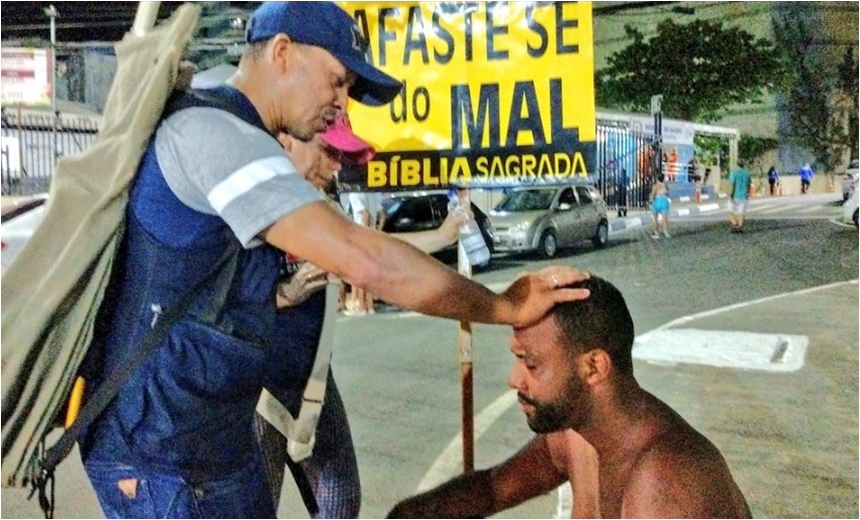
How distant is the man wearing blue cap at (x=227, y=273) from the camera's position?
4.34 feet

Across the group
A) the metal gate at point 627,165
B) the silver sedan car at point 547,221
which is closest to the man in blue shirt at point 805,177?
the metal gate at point 627,165

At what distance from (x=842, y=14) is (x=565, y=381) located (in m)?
3.57

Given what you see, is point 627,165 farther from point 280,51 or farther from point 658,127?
point 280,51

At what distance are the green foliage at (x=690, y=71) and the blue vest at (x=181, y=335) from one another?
11.5ft

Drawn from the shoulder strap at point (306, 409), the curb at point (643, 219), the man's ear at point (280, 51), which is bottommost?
the shoulder strap at point (306, 409)

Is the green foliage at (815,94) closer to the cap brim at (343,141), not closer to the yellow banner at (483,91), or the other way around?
the yellow banner at (483,91)

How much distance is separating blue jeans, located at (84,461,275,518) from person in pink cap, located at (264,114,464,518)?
2.23ft

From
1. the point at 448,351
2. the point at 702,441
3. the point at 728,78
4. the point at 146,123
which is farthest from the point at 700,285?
the point at 146,123

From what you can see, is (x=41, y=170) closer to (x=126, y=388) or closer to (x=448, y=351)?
(x=448, y=351)

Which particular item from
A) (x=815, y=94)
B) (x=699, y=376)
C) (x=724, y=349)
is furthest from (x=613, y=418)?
(x=724, y=349)

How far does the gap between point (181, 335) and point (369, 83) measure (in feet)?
1.96

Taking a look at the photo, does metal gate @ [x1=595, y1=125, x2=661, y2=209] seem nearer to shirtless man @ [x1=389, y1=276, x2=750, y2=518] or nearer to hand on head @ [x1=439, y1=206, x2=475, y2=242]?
hand on head @ [x1=439, y1=206, x2=475, y2=242]

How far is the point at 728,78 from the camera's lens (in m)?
4.79

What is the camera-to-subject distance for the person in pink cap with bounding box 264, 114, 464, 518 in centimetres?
227
